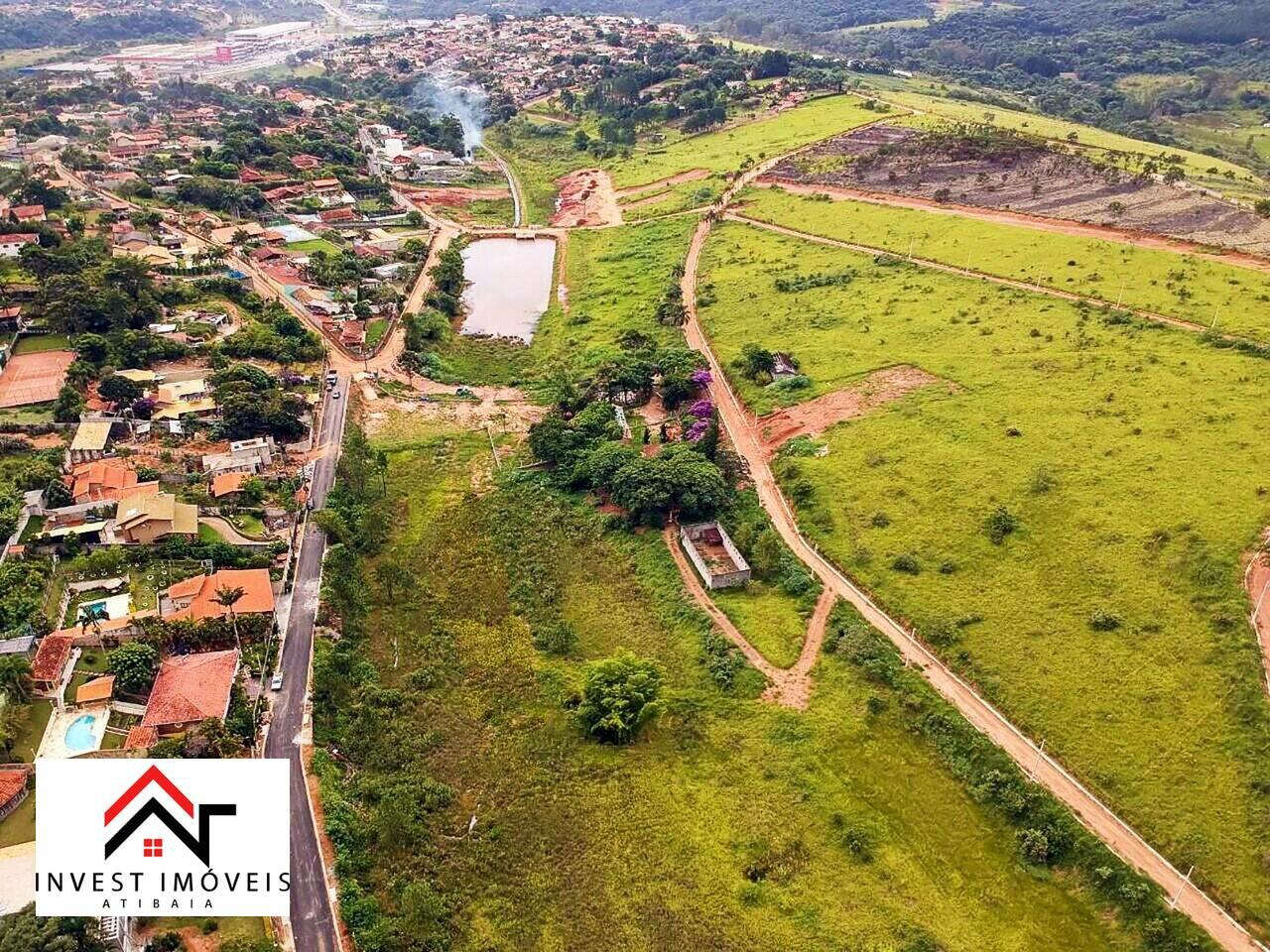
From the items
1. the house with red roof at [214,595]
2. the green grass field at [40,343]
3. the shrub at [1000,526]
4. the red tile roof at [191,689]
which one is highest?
the green grass field at [40,343]

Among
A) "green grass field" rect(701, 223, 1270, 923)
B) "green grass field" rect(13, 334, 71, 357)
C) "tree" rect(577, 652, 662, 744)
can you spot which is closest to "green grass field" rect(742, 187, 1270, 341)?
"green grass field" rect(701, 223, 1270, 923)

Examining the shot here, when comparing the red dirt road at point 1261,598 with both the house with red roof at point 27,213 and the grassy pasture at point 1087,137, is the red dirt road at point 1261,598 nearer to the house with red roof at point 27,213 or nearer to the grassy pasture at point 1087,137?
the grassy pasture at point 1087,137

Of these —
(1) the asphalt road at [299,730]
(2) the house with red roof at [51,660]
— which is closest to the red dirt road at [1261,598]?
(1) the asphalt road at [299,730]

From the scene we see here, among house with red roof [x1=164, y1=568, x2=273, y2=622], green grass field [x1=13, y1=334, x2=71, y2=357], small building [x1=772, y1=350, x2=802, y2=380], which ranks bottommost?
house with red roof [x1=164, y1=568, x2=273, y2=622]

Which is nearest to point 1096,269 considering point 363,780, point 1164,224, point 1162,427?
point 1164,224

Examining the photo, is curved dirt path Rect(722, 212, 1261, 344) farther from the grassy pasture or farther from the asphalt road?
the asphalt road

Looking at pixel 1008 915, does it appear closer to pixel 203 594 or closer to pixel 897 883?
pixel 897 883
